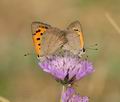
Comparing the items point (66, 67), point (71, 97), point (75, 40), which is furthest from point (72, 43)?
point (71, 97)

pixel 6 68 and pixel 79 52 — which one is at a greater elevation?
pixel 79 52

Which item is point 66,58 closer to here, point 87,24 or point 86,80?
point 86,80

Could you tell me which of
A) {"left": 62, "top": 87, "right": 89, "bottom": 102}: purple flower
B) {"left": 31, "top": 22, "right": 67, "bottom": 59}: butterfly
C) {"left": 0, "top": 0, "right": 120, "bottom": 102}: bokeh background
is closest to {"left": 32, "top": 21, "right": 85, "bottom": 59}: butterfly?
{"left": 31, "top": 22, "right": 67, "bottom": 59}: butterfly

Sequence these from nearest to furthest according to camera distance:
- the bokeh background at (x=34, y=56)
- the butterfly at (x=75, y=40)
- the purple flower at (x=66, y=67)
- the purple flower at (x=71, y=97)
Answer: the purple flower at (x=71, y=97), the purple flower at (x=66, y=67), the butterfly at (x=75, y=40), the bokeh background at (x=34, y=56)

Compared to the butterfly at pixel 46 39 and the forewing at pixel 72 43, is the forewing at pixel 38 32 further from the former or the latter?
the forewing at pixel 72 43

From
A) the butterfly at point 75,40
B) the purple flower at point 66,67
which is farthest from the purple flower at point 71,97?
the butterfly at point 75,40

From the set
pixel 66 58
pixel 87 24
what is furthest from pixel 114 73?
pixel 66 58
